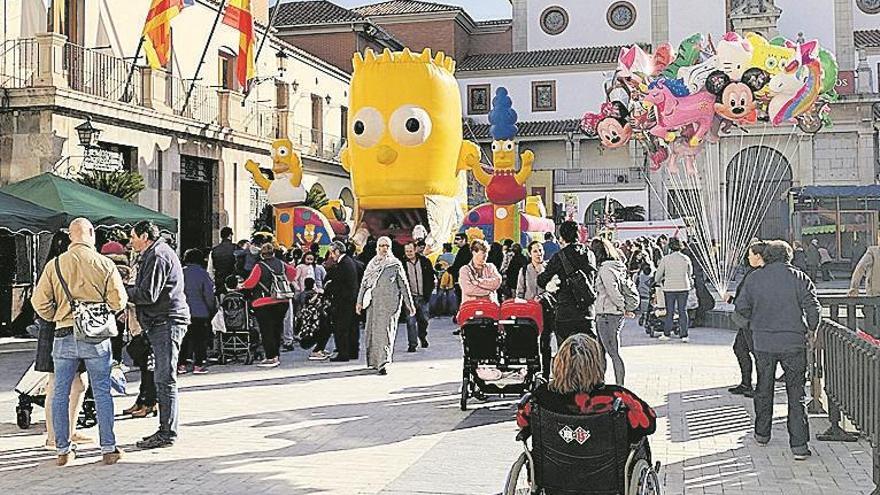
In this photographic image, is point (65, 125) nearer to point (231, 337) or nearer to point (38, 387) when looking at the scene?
point (231, 337)

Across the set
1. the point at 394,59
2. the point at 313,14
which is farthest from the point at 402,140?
the point at 313,14

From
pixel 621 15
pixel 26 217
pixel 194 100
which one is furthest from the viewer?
pixel 621 15

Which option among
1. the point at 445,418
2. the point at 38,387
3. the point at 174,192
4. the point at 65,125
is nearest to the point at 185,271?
the point at 38,387

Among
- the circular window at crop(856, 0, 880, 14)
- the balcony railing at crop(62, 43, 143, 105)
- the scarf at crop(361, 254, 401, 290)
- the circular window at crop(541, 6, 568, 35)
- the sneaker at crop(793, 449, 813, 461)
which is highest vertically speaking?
the circular window at crop(541, 6, 568, 35)

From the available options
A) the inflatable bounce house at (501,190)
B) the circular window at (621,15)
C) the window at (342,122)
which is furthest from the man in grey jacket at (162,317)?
the circular window at (621,15)

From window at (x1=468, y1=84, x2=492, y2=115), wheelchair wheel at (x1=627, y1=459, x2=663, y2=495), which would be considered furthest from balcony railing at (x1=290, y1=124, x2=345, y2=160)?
wheelchair wheel at (x1=627, y1=459, x2=663, y2=495)

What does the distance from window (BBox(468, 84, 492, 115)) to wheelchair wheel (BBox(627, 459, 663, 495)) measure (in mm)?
46172

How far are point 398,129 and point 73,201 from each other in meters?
7.80

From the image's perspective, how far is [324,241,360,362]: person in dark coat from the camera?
13055 mm

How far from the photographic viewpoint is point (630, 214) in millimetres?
45719

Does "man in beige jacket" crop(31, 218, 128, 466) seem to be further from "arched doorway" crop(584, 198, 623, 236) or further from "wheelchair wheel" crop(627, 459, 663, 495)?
"arched doorway" crop(584, 198, 623, 236)

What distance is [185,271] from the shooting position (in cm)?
1180

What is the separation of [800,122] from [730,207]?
17.1 ft

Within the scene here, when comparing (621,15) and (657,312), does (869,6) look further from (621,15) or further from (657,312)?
(657,312)
